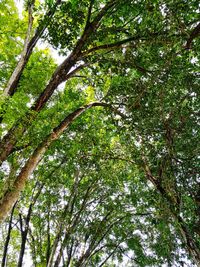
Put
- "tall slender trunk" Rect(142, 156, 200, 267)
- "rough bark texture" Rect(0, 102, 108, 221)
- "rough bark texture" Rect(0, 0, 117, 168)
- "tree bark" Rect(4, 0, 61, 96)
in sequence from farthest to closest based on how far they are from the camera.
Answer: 1. "tall slender trunk" Rect(142, 156, 200, 267)
2. "tree bark" Rect(4, 0, 61, 96)
3. "rough bark texture" Rect(0, 0, 117, 168)
4. "rough bark texture" Rect(0, 102, 108, 221)

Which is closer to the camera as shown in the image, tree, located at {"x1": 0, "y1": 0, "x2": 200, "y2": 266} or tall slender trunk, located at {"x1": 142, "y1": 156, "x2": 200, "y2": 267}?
tree, located at {"x1": 0, "y1": 0, "x2": 200, "y2": 266}

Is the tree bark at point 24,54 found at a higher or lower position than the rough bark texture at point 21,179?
higher

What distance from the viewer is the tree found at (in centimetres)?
714

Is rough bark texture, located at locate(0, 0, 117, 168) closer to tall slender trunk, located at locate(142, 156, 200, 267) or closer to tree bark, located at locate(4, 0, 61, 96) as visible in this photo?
tree bark, located at locate(4, 0, 61, 96)

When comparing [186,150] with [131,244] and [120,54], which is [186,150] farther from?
[131,244]

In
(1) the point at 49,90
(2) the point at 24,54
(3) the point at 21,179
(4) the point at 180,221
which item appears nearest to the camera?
(3) the point at 21,179

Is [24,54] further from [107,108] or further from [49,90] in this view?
[107,108]

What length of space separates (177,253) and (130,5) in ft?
36.8

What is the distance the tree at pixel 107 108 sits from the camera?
281 inches

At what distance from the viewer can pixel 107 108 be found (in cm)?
973

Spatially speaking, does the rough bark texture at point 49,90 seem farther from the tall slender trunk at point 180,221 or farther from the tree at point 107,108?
the tall slender trunk at point 180,221

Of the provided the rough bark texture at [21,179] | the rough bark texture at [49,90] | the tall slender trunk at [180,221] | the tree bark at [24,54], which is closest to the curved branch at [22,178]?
the rough bark texture at [21,179]

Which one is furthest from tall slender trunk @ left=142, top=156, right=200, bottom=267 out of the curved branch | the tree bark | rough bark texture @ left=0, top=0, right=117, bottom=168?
the tree bark

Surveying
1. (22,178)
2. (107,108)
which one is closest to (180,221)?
(107,108)
